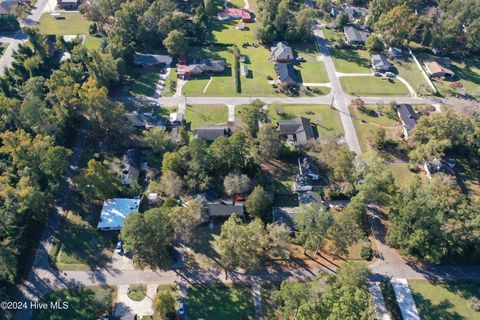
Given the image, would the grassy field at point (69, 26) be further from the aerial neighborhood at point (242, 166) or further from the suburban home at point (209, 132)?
the suburban home at point (209, 132)

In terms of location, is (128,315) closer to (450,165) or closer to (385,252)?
(385,252)

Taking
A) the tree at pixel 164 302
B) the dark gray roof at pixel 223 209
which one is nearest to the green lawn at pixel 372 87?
the dark gray roof at pixel 223 209

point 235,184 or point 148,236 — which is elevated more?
point 235,184

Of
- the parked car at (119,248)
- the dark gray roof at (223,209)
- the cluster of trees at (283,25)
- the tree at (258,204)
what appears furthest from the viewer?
the cluster of trees at (283,25)

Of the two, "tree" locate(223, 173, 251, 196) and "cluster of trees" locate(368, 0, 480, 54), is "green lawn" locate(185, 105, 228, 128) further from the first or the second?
"cluster of trees" locate(368, 0, 480, 54)

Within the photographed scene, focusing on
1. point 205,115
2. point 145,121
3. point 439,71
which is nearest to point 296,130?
point 205,115

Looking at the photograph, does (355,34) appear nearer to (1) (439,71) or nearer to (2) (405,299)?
(1) (439,71)

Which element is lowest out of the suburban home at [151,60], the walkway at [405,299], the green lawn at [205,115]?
the walkway at [405,299]
